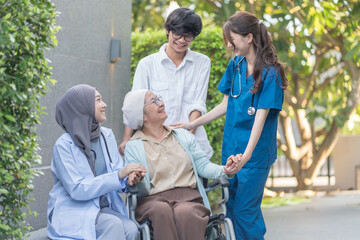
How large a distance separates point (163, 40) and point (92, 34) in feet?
4.43

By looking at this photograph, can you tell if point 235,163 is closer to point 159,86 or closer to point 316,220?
point 159,86

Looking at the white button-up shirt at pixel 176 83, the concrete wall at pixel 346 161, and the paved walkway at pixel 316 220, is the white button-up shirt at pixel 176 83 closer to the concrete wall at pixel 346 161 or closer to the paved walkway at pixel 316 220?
the paved walkway at pixel 316 220

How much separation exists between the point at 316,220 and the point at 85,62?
3.39 metres

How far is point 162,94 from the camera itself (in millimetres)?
4605

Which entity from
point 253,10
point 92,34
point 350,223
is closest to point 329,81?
point 253,10

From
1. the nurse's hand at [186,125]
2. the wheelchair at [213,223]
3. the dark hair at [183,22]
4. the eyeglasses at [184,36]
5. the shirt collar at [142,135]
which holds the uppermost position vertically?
the dark hair at [183,22]

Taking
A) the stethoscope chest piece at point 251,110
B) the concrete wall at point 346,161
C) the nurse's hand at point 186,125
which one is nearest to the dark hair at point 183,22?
the nurse's hand at point 186,125

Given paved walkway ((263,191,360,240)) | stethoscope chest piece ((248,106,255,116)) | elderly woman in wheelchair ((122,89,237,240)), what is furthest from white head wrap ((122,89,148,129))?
paved walkway ((263,191,360,240))

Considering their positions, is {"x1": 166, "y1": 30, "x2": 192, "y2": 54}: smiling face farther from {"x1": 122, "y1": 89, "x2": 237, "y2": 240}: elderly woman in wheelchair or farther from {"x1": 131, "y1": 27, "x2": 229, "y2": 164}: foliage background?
{"x1": 131, "y1": 27, "x2": 229, "y2": 164}: foliage background

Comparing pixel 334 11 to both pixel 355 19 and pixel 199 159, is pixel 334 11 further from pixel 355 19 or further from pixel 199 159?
pixel 199 159

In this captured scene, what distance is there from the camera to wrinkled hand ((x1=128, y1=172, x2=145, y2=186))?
3689 mm

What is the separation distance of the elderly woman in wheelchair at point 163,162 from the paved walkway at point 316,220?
2.18 metres

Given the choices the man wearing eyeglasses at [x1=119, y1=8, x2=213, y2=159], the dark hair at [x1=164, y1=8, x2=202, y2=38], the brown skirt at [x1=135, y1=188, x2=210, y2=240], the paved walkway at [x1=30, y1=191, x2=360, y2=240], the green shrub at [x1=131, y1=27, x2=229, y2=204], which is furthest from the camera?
the green shrub at [x1=131, y1=27, x2=229, y2=204]

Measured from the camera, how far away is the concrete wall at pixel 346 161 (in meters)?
13.2
